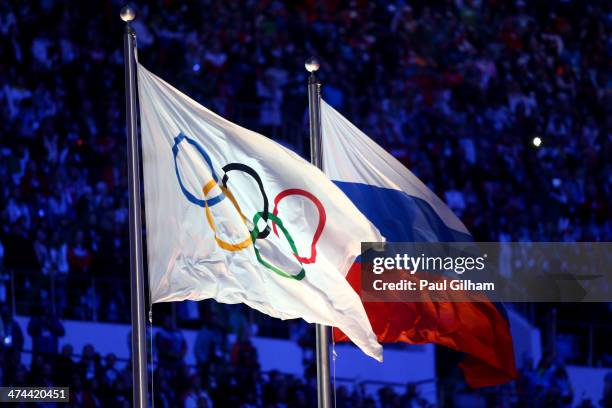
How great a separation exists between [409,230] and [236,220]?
1941 millimetres

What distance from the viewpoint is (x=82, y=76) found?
18797mm

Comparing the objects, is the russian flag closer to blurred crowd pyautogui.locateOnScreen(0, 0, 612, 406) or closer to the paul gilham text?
the paul gilham text

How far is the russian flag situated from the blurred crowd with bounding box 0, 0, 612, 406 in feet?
13.9

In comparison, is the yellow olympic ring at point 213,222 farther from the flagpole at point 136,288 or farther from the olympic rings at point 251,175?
the flagpole at point 136,288

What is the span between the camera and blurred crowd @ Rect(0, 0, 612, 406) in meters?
16.0

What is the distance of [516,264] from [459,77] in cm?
450

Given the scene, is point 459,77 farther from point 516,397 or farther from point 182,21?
point 516,397

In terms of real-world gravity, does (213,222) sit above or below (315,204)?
below

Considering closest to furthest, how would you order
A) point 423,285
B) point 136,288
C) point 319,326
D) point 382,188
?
1. point 136,288
2. point 319,326
3. point 423,285
4. point 382,188

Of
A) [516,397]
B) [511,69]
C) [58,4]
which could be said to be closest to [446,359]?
[516,397]

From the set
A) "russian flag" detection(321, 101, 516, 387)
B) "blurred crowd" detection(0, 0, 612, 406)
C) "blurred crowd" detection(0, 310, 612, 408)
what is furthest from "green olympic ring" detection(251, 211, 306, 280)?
"blurred crowd" detection(0, 0, 612, 406)

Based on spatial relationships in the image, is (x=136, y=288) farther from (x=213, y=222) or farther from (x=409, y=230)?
(x=409, y=230)

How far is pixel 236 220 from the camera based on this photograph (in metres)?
9.40

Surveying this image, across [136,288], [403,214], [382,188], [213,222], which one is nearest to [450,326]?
[403,214]
